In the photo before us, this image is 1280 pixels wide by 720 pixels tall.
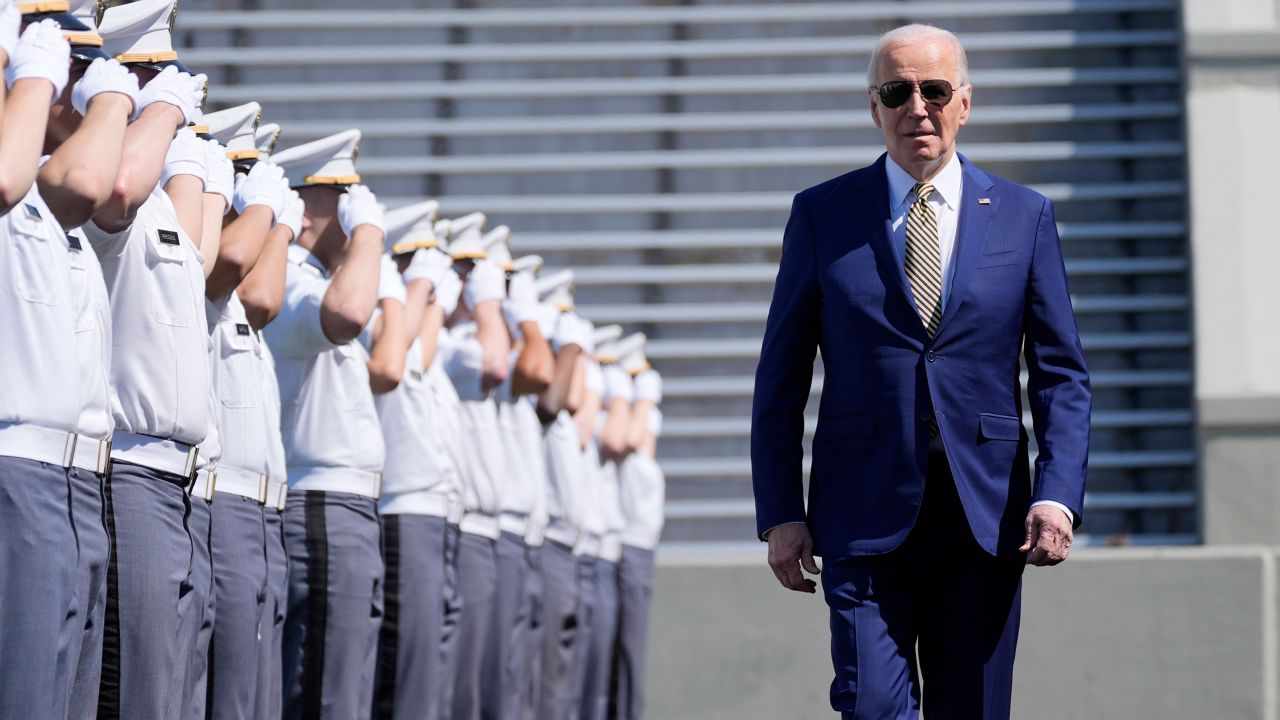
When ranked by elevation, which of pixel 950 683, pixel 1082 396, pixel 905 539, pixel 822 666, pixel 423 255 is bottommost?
pixel 822 666

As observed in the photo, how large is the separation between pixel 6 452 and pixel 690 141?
984cm

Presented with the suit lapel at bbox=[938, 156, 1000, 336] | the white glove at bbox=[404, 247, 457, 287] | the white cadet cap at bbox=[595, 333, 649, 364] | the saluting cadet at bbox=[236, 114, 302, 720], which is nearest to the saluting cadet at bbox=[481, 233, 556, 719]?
the white glove at bbox=[404, 247, 457, 287]

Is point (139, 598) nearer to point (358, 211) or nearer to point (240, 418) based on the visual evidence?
point (240, 418)

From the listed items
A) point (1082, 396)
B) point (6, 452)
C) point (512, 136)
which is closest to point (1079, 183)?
point (512, 136)

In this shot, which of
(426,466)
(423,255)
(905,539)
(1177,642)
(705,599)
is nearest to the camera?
(905,539)

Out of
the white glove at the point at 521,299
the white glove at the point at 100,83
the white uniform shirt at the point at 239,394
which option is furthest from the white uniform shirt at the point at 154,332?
the white glove at the point at 521,299

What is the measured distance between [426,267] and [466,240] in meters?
1.10

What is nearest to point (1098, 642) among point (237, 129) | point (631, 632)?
point (631, 632)

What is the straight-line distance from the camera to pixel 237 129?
5.65m

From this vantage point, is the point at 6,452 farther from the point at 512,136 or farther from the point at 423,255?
the point at 512,136

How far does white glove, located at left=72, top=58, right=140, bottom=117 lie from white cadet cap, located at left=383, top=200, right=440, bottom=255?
3223 mm

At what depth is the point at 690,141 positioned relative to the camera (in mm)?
13234

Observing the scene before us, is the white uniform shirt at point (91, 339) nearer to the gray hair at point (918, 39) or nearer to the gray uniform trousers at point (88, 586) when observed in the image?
the gray uniform trousers at point (88, 586)

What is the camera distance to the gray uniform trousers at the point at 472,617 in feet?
24.4
